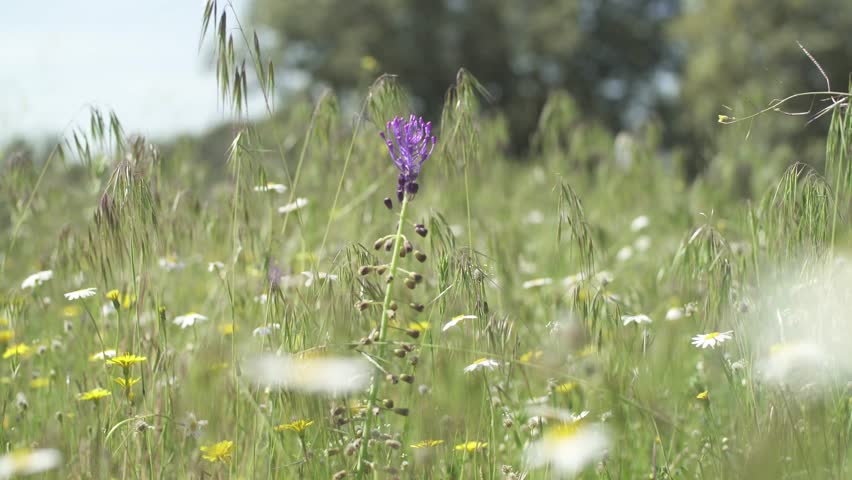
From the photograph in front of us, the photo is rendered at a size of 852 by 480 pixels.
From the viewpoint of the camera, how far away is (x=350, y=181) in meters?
2.83

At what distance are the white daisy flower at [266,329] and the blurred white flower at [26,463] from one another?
1.31 feet

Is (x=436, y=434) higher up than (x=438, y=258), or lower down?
lower down

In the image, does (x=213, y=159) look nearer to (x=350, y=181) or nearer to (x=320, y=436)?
(x=350, y=181)

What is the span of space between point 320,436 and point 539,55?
70.5ft

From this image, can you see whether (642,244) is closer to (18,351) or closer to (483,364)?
(483,364)

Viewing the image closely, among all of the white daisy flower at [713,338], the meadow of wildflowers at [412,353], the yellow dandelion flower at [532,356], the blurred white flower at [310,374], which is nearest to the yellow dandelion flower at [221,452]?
the meadow of wildflowers at [412,353]

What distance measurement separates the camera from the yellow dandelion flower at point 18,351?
69.1 inches

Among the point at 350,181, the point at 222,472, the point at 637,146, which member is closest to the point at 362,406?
the point at 222,472

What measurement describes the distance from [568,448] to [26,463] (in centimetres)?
92

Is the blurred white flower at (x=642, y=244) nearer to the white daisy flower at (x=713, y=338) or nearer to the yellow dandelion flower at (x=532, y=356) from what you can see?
the yellow dandelion flower at (x=532, y=356)

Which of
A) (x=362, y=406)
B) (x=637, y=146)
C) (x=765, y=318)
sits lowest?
(x=362, y=406)

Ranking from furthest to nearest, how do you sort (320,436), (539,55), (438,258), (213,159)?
(539,55)
(213,159)
(438,258)
(320,436)

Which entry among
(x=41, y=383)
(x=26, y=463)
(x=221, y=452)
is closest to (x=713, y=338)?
(x=221, y=452)

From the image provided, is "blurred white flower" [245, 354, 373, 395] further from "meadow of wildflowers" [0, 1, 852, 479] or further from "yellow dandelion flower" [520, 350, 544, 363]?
"yellow dandelion flower" [520, 350, 544, 363]
